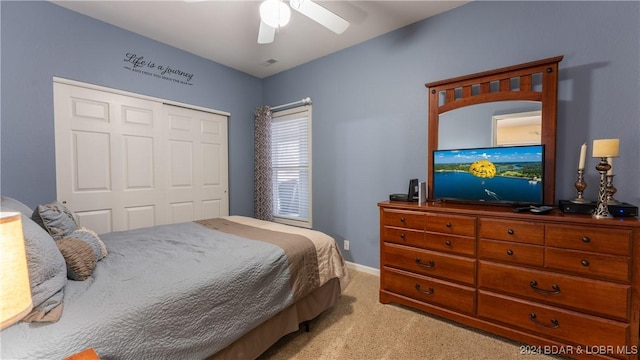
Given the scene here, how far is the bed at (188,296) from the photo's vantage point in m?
0.95

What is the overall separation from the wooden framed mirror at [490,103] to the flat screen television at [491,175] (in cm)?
12

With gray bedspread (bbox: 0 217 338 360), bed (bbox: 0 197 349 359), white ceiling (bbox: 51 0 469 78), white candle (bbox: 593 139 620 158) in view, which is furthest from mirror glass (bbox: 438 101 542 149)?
gray bedspread (bbox: 0 217 338 360)

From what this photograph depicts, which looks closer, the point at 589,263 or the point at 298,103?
the point at 589,263

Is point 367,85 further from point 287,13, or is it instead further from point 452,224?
point 452,224

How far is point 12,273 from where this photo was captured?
0.56 m

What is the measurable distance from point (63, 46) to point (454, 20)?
3661mm

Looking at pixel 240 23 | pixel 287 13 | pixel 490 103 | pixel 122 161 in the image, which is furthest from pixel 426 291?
pixel 122 161

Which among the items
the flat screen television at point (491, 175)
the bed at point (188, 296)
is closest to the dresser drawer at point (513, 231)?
the flat screen television at point (491, 175)

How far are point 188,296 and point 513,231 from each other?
202cm

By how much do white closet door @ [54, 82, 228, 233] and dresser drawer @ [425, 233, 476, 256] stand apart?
9.47 ft

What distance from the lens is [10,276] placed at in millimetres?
553

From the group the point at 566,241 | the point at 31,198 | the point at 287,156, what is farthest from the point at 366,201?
the point at 31,198

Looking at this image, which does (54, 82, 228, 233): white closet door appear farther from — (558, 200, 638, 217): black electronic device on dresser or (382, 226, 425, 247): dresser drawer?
(558, 200, 638, 217): black electronic device on dresser

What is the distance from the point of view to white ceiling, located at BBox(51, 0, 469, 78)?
2363mm
